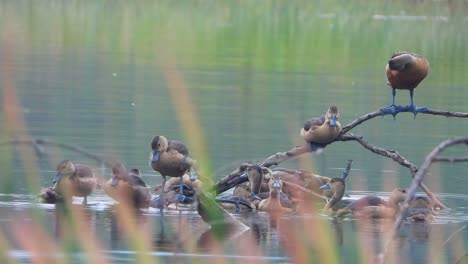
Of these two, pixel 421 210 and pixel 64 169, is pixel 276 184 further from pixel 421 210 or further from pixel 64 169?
pixel 64 169

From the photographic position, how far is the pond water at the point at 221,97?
863cm

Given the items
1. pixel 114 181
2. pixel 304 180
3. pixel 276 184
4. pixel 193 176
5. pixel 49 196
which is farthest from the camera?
pixel 304 180

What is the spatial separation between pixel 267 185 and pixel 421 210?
1.17 meters

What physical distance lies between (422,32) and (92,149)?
79.6 feet

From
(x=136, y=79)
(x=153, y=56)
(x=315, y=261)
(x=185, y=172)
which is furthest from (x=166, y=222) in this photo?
(x=153, y=56)

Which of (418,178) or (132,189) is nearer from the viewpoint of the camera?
(418,178)

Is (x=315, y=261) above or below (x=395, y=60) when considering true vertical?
below

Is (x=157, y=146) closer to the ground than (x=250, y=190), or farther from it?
farther from it

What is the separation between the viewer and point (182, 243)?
857 centimetres

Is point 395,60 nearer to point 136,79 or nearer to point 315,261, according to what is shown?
point 315,261

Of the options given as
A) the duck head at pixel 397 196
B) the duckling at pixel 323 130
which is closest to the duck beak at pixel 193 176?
the duckling at pixel 323 130

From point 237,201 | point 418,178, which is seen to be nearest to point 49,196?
point 237,201

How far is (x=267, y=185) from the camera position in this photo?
35.8 ft

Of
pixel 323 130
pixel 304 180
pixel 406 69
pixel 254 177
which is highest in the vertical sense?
pixel 406 69
